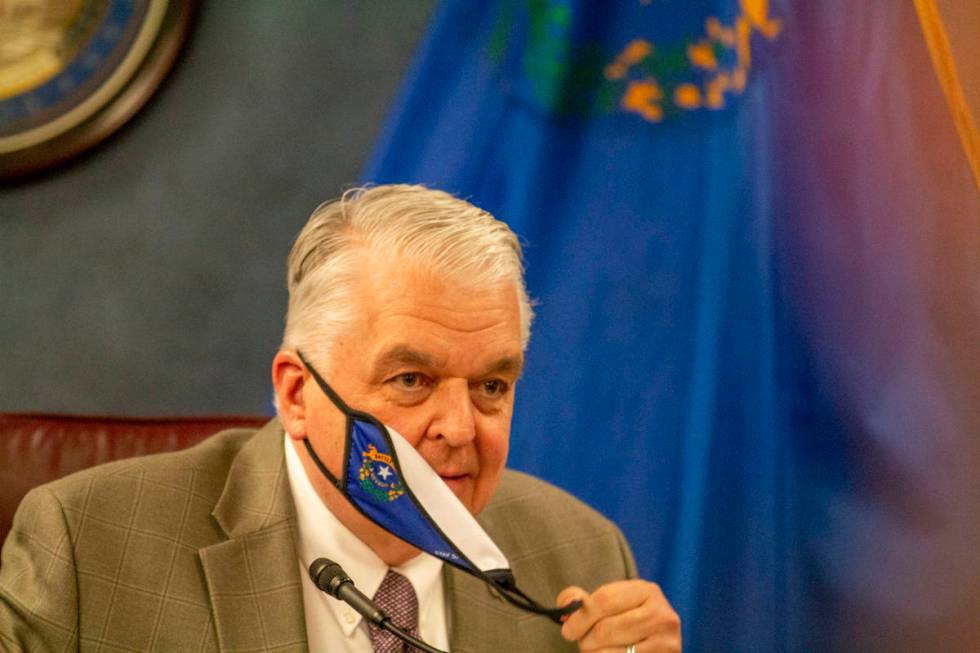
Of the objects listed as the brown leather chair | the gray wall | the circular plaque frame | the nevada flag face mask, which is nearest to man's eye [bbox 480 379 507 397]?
the nevada flag face mask

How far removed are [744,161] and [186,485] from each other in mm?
1202

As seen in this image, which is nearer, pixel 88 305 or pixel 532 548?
pixel 532 548

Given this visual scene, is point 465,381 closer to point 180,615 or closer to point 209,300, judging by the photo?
point 180,615

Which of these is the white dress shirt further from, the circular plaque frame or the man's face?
the circular plaque frame

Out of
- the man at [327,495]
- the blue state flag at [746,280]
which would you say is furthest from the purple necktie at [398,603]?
the blue state flag at [746,280]

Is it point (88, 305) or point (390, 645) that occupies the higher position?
point (88, 305)

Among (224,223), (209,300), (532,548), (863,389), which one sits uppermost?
(224,223)

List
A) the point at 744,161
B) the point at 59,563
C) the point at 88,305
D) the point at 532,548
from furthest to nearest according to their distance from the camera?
the point at 88,305
the point at 744,161
the point at 532,548
the point at 59,563

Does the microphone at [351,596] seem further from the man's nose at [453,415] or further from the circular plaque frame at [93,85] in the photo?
the circular plaque frame at [93,85]

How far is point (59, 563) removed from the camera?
4.78 feet

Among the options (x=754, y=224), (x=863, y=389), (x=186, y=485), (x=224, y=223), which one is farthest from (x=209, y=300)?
(x=863, y=389)

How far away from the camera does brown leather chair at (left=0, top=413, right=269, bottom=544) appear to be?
5.83ft

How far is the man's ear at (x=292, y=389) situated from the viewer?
1579 mm

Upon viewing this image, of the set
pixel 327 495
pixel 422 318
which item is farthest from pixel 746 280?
pixel 327 495
